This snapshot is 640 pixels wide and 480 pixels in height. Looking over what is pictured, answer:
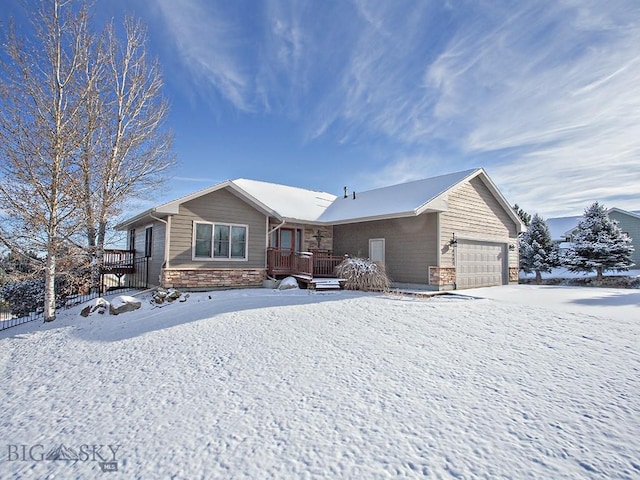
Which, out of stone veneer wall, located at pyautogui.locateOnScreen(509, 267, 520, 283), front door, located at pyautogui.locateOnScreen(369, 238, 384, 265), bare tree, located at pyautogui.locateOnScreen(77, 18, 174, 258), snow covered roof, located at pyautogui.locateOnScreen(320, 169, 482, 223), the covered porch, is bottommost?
stone veneer wall, located at pyautogui.locateOnScreen(509, 267, 520, 283)

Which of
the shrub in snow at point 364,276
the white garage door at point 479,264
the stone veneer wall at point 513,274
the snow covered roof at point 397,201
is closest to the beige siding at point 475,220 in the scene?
the stone veneer wall at point 513,274

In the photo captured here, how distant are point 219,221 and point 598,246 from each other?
20331 millimetres

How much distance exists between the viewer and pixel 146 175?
15852 millimetres

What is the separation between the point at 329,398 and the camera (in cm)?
391

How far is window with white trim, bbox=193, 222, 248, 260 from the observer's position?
1168 cm

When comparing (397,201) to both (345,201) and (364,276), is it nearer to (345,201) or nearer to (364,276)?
(364,276)

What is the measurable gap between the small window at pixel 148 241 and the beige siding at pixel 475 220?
1082 cm

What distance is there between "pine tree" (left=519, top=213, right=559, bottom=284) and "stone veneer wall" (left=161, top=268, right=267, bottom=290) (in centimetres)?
1773

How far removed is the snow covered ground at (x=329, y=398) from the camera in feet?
9.44

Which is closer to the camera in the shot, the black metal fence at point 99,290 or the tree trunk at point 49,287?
the tree trunk at point 49,287

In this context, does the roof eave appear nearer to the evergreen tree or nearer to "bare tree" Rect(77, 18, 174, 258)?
"bare tree" Rect(77, 18, 174, 258)

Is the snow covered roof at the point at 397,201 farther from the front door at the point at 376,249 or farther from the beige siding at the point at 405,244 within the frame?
the front door at the point at 376,249

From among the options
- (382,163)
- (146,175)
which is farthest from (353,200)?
(146,175)

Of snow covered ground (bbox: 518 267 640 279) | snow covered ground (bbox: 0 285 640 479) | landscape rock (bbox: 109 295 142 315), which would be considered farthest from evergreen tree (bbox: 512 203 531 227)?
landscape rock (bbox: 109 295 142 315)
